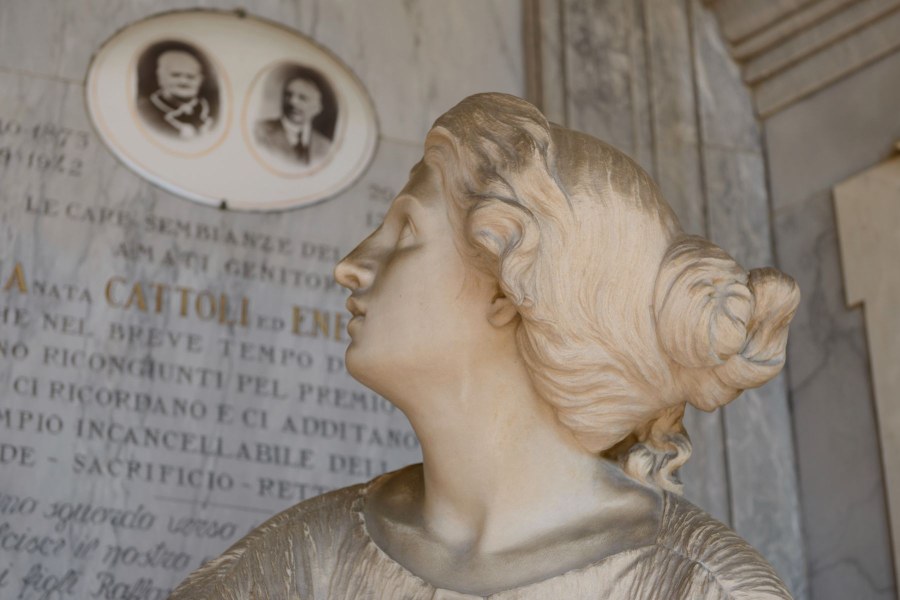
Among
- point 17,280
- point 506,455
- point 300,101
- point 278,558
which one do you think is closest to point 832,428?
point 300,101

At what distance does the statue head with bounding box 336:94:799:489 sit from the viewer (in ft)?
9.30

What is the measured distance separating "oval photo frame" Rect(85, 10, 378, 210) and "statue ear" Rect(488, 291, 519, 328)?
252cm

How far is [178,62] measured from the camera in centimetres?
541

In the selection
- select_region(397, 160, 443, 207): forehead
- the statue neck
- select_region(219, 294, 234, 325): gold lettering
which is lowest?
the statue neck

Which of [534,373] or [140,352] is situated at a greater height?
[140,352]

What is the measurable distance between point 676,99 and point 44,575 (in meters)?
2.72

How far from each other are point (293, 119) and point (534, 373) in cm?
274

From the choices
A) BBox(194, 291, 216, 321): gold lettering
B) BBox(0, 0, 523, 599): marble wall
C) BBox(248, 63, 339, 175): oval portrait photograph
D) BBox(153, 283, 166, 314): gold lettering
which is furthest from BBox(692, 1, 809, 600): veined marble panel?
BBox(153, 283, 166, 314): gold lettering

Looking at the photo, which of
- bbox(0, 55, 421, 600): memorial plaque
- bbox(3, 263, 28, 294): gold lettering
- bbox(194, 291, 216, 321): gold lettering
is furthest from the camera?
bbox(194, 291, 216, 321): gold lettering

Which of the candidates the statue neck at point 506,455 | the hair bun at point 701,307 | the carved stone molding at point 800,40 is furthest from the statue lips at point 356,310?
the carved stone molding at point 800,40

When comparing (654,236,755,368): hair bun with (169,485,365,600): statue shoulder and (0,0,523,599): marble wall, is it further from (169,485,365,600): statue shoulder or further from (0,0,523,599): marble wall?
(0,0,523,599): marble wall

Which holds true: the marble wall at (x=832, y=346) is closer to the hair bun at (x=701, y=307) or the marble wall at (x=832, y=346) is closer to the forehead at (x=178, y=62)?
the forehead at (x=178, y=62)

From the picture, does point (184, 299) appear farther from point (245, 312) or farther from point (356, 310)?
point (356, 310)

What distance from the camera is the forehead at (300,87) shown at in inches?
218
